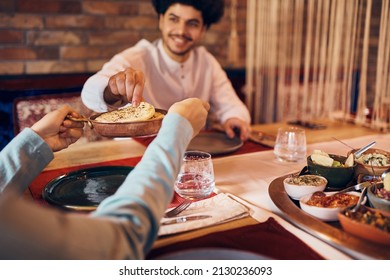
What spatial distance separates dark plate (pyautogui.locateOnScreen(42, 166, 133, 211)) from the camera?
37.1 inches

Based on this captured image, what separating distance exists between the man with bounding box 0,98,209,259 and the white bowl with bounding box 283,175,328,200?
28 cm

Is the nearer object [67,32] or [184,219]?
[184,219]

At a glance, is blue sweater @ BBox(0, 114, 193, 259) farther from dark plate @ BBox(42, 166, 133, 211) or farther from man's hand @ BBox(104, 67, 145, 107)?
man's hand @ BBox(104, 67, 145, 107)

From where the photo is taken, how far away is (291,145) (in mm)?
1343

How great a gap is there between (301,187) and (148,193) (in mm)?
428

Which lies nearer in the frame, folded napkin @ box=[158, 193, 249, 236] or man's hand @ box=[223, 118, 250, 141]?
folded napkin @ box=[158, 193, 249, 236]

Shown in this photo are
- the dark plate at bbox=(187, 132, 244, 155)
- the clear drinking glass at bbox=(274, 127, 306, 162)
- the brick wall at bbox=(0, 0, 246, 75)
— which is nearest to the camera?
the clear drinking glass at bbox=(274, 127, 306, 162)

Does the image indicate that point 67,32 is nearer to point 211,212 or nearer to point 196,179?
point 196,179

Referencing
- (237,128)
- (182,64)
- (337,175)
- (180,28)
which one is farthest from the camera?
(182,64)

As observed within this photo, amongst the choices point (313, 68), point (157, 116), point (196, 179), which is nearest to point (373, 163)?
point (196, 179)

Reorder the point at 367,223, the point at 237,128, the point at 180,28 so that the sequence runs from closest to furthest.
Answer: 1. the point at 367,223
2. the point at 237,128
3. the point at 180,28

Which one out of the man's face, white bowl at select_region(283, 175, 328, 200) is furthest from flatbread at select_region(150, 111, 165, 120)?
the man's face
